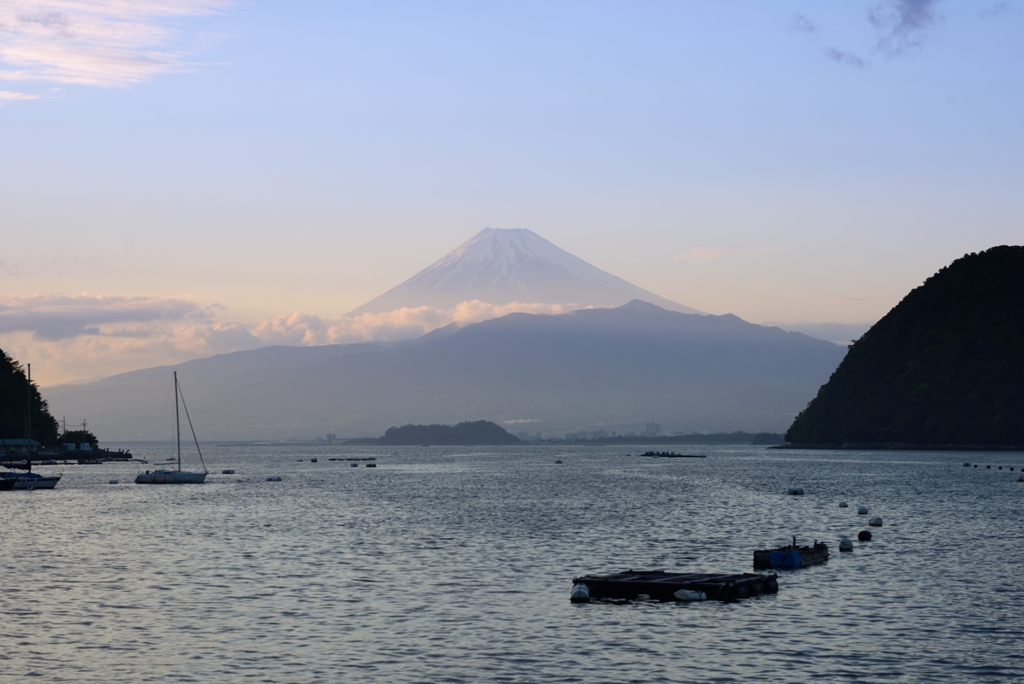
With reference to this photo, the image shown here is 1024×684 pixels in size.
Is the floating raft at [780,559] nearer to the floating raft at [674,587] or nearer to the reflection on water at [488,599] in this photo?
the reflection on water at [488,599]

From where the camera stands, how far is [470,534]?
74.9 meters

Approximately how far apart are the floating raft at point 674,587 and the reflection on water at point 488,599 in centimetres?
93

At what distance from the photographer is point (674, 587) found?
45.4 meters

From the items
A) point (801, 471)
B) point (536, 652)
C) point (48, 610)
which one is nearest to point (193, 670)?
point (536, 652)

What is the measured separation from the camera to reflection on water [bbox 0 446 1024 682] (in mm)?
34188

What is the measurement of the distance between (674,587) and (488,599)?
24.0 feet

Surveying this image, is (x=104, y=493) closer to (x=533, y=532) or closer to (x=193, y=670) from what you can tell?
(x=533, y=532)

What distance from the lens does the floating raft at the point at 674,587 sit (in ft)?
147

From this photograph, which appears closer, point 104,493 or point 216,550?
point 216,550

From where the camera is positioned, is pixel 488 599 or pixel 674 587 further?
pixel 488 599

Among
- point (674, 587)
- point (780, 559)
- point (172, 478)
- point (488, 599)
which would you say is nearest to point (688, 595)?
point (674, 587)

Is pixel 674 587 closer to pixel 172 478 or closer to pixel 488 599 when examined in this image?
pixel 488 599

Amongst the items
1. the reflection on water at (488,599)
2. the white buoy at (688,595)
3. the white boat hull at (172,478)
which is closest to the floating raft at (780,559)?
the reflection on water at (488,599)

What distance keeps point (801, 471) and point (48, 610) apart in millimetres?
155926
